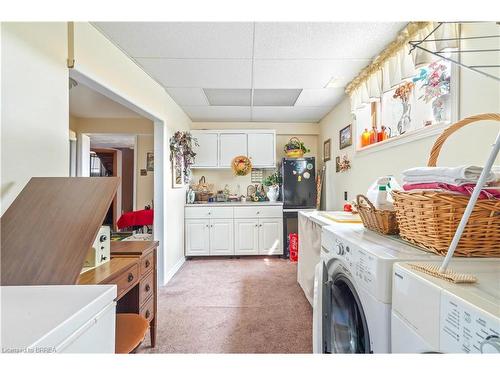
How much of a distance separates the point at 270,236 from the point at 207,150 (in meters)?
1.82

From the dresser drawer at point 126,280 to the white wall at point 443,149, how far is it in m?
1.97

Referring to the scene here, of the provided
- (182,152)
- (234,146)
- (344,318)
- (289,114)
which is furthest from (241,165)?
(344,318)

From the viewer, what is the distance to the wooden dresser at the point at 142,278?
54.6 inches

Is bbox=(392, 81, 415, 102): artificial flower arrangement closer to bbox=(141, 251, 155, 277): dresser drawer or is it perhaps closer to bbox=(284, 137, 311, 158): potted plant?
bbox=(284, 137, 311, 158): potted plant

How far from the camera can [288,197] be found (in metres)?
3.72

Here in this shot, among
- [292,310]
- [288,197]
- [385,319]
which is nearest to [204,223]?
[288,197]

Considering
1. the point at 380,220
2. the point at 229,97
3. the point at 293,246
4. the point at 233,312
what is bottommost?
the point at 233,312

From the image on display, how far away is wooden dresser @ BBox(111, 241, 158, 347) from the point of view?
139cm

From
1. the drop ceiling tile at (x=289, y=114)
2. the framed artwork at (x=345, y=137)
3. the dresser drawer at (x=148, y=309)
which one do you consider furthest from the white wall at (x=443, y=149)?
the dresser drawer at (x=148, y=309)

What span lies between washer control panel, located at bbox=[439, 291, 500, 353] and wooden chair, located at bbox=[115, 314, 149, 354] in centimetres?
123

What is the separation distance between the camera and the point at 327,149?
3617 millimetres

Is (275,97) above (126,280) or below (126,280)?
above

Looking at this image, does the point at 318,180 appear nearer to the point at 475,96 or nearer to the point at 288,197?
the point at 288,197

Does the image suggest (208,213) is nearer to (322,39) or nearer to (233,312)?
(233,312)
